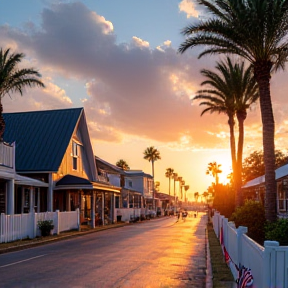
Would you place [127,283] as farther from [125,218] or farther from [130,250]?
[125,218]

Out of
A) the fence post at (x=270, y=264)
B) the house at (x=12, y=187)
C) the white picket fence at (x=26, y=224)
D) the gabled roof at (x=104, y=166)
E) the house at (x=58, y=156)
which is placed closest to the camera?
the fence post at (x=270, y=264)

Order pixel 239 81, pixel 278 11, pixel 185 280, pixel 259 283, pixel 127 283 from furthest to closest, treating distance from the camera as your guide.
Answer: pixel 239 81 → pixel 278 11 → pixel 185 280 → pixel 127 283 → pixel 259 283

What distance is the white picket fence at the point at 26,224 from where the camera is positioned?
22109 millimetres

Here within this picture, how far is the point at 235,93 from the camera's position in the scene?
2973 centimetres

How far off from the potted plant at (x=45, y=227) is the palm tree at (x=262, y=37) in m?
13.9

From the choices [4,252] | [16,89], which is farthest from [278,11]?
[16,89]

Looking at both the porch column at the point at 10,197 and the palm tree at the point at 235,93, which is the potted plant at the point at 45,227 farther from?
the palm tree at the point at 235,93

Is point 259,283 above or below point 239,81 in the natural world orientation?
below

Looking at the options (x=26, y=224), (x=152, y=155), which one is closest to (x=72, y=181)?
(x=26, y=224)

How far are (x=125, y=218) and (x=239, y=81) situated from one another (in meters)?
26.3

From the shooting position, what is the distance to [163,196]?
118250 millimetres

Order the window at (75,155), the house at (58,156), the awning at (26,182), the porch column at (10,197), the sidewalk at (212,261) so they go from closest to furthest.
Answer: the sidewalk at (212,261) → the porch column at (10,197) → the awning at (26,182) → the house at (58,156) → the window at (75,155)

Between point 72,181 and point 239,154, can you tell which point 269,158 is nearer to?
point 239,154

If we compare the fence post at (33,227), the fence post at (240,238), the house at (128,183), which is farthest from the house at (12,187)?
the house at (128,183)
